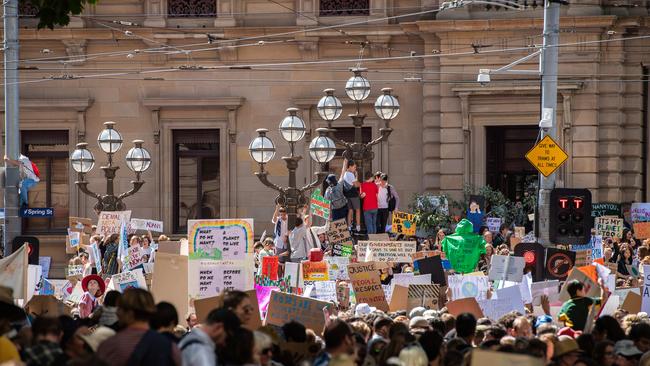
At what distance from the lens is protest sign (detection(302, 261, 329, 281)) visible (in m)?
22.5

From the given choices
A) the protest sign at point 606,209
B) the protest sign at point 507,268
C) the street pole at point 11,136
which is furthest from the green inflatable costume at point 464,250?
the protest sign at point 606,209

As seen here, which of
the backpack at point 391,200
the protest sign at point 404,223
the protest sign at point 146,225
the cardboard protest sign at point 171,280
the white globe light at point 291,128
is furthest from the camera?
the backpack at point 391,200

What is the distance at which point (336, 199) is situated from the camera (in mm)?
28969

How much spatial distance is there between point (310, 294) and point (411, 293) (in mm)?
1498

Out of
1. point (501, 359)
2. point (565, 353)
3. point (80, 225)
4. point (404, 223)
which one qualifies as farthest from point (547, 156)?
point (501, 359)

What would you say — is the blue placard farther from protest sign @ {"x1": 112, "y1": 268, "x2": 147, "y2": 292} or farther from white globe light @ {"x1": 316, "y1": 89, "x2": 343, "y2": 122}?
protest sign @ {"x1": 112, "y1": 268, "x2": 147, "y2": 292}

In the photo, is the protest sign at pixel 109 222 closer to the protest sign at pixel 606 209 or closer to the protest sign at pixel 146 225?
the protest sign at pixel 146 225

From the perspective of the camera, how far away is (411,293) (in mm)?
19109

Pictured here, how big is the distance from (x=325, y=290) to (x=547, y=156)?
4.06m

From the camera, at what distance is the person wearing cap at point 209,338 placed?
1054 cm

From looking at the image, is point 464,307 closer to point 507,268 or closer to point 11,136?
point 507,268

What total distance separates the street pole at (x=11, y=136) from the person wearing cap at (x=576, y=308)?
34.9 ft

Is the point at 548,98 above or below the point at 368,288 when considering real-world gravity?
above

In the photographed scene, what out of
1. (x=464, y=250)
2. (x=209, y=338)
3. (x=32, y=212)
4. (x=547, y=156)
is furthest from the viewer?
(x=32, y=212)
